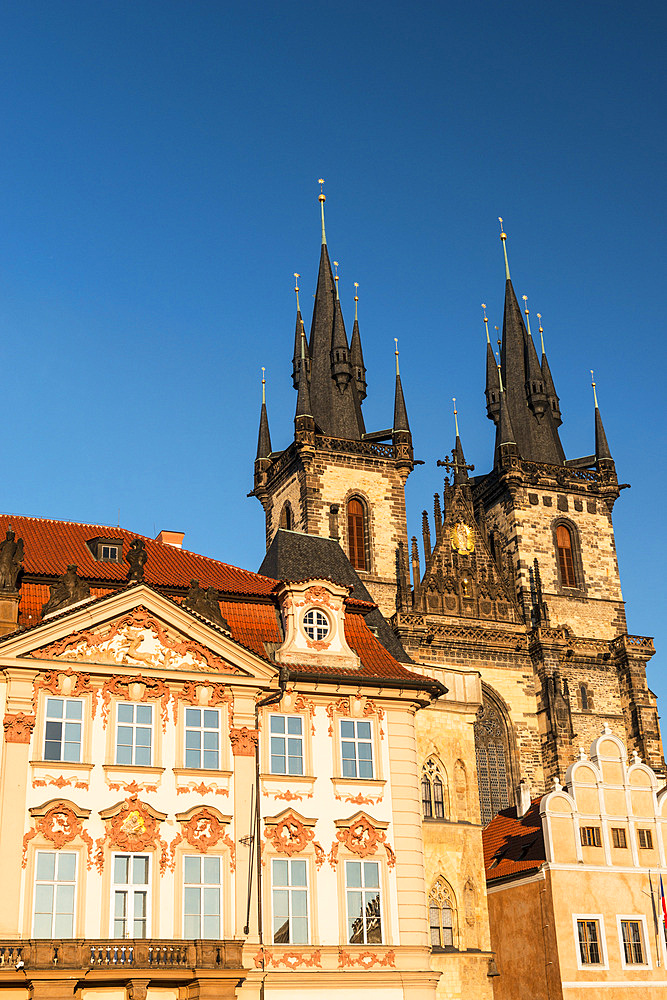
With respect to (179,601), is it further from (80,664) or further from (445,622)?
(445,622)

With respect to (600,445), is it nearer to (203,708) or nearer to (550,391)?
(550,391)

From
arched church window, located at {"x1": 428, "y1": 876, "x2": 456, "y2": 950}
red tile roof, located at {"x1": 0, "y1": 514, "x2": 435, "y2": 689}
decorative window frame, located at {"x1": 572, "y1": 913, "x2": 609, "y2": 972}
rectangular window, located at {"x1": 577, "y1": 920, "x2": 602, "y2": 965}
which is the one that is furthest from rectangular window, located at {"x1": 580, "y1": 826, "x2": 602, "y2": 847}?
red tile roof, located at {"x1": 0, "y1": 514, "x2": 435, "y2": 689}

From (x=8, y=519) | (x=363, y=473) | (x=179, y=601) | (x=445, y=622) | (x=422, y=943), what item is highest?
(x=363, y=473)

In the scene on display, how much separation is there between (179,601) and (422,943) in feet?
28.7

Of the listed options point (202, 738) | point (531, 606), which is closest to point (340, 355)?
point (531, 606)

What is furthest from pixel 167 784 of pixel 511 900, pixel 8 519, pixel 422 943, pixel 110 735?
pixel 511 900

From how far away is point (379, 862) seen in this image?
26.3 m

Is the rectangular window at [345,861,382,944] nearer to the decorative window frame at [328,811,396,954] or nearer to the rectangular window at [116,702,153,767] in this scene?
the decorative window frame at [328,811,396,954]

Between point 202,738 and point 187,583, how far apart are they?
13.5 feet

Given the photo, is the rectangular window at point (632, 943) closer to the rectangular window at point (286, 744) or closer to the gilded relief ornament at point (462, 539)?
the rectangular window at point (286, 744)

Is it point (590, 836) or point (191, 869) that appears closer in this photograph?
point (191, 869)

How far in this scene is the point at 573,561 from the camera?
6462 centimetres

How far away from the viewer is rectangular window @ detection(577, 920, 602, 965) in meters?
30.6

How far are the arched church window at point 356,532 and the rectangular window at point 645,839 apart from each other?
2973 cm
